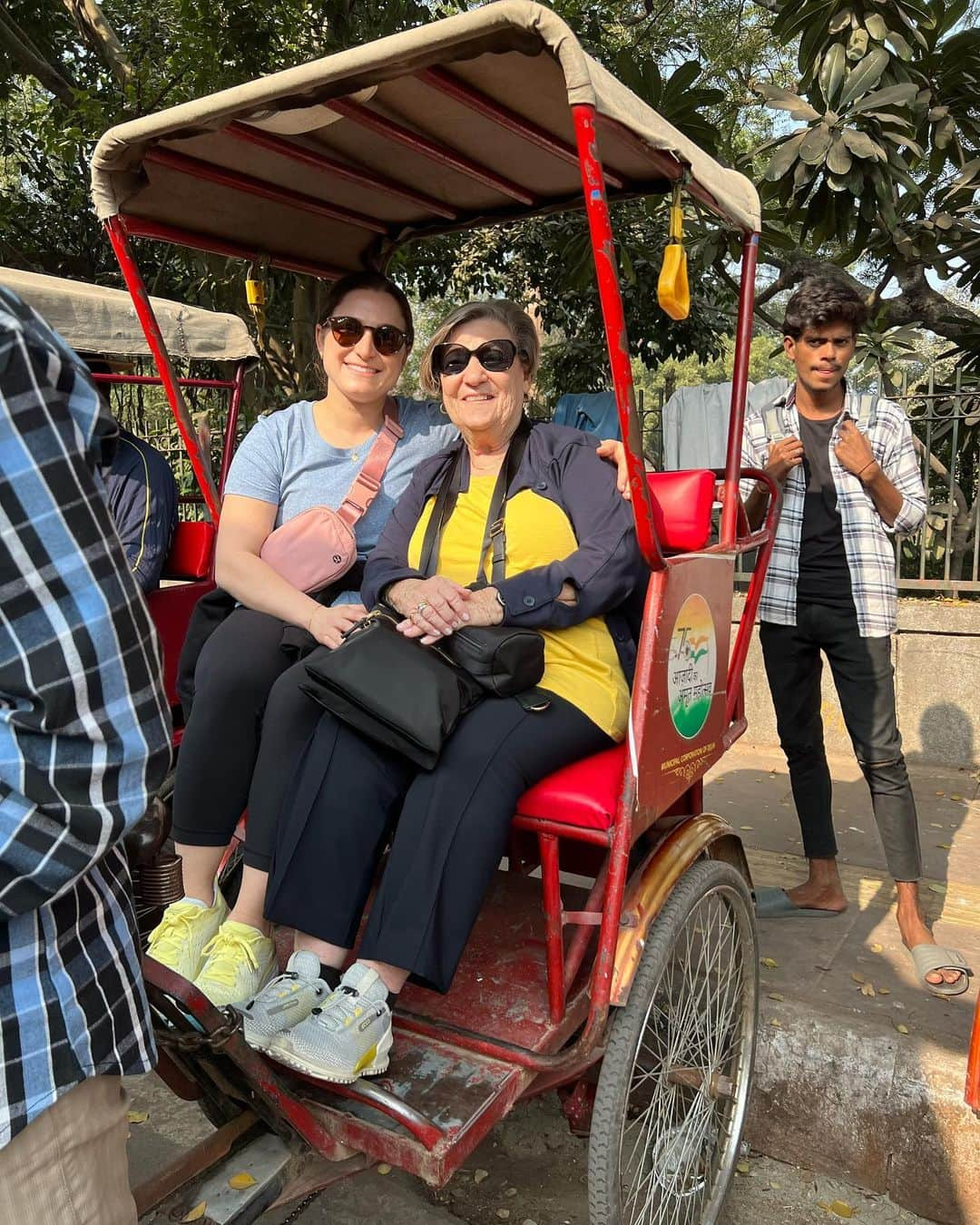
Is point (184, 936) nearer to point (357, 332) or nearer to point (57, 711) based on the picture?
point (57, 711)

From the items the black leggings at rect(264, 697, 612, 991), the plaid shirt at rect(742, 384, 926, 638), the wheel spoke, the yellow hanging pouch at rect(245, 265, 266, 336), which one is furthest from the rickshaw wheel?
the yellow hanging pouch at rect(245, 265, 266, 336)

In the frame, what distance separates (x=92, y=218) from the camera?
35.0 ft

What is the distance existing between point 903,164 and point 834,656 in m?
3.03

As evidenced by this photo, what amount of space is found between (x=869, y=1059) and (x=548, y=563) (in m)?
1.61

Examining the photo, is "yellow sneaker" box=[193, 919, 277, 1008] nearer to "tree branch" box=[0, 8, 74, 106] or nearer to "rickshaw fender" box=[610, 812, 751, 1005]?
"rickshaw fender" box=[610, 812, 751, 1005]

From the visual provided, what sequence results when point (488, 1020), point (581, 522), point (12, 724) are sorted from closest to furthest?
point (12, 724) → point (488, 1020) → point (581, 522)

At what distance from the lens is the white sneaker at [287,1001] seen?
1713mm

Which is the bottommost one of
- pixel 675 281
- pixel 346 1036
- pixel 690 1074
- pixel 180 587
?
pixel 690 1074

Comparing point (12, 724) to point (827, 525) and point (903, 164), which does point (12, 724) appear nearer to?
point (827, 525)

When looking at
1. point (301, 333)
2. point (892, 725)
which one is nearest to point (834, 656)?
point (892, 725)

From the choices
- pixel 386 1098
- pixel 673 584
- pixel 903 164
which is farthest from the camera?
pixel 903 164

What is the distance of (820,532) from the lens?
3.35 meters

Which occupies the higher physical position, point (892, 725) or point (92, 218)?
point (92, 218)

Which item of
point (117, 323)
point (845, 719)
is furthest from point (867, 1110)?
point (117, 323)
